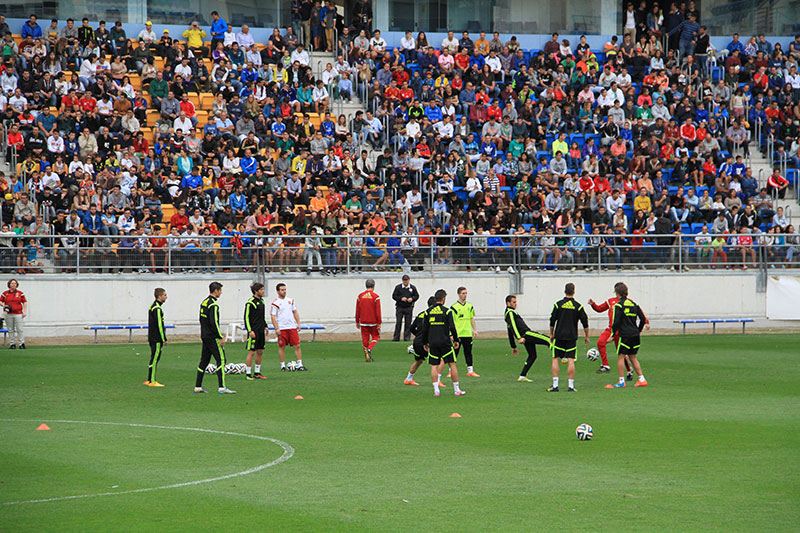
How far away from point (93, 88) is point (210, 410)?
800 inches

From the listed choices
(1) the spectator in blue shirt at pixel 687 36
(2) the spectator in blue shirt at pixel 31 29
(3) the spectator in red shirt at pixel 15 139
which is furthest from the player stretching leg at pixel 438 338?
(1) the spectator in blue shirt at pixel 687 36

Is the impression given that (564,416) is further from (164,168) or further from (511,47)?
(511,47)

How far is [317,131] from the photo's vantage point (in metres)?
34.2

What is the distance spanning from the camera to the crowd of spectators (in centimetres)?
3017

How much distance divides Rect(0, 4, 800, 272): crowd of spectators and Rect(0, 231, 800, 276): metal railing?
0.22 feet

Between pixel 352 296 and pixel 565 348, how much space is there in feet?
41.6

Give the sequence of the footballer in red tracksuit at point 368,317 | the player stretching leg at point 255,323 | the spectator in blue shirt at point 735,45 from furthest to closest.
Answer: the spectator in blue shirt at point 735,45, the footballer in red tracksuit at point 368,317, the player stretching leg at point 255,323

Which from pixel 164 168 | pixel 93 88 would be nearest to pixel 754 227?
pixel 164 168

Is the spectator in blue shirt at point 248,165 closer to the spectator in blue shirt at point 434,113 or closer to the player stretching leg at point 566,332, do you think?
the spectator in blue shirt at point 434,113

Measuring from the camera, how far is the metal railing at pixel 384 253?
2814cm

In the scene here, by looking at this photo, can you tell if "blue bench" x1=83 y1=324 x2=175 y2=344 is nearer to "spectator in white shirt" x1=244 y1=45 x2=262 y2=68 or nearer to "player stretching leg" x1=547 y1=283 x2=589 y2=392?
"spectator in white shirt" x1=244 y1=45 x2=262 y2=68

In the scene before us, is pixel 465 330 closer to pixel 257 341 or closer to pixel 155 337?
pixel 257 341

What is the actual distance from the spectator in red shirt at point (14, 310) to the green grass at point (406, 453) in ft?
16.5

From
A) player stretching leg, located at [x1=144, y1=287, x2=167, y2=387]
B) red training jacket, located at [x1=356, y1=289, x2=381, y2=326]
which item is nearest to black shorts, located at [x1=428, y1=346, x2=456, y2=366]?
player stretching leg, located at [x1=144, y1=287, x2=167, y2=387]
